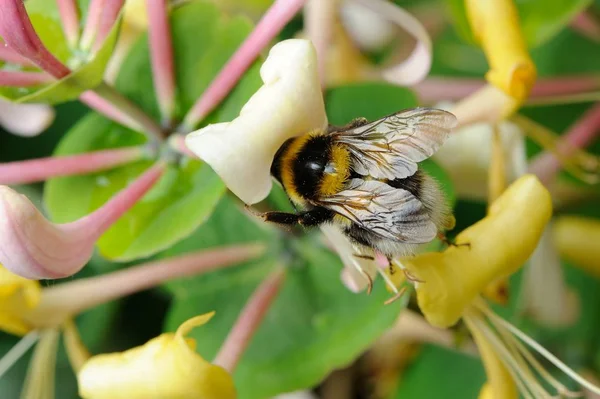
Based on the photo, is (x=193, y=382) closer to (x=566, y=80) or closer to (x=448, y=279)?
(x=448, y=279)

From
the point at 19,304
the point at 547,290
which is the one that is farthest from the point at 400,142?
the point at 547,290

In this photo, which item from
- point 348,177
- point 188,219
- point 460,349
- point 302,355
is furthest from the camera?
point 460,349

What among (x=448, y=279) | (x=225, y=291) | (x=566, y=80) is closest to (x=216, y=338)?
(x=225, y=291)

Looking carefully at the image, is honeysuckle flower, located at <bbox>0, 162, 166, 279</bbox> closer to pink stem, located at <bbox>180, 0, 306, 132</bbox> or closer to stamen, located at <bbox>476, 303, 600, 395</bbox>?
pink stem, located at <bbox>180, 0, 306, 132</bbox>

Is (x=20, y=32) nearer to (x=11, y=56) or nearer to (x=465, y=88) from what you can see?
(x=11, y=56)

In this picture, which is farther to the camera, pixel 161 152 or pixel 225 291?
pixel 225 291

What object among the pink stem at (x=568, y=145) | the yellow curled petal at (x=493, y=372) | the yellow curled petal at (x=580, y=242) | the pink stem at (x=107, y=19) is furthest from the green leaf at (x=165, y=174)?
the yellow curled petal at (x=580, y=242)
